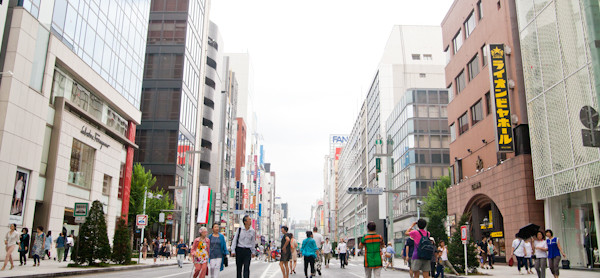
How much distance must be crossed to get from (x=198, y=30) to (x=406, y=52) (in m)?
38.4

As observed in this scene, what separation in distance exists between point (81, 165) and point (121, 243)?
1116 cm

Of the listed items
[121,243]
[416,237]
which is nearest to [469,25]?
[121,243]

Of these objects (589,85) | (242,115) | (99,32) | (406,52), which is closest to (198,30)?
(99,32)

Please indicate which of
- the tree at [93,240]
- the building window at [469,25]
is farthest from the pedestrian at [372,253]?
the building window at [469,25]

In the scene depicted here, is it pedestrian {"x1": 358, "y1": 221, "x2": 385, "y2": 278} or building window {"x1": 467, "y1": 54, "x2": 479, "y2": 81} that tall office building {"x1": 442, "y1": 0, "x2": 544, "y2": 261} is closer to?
building window {"x1": 467, "y1": 54, "x2": 479, "y2": 81}

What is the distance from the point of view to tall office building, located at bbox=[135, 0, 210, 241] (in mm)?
53344

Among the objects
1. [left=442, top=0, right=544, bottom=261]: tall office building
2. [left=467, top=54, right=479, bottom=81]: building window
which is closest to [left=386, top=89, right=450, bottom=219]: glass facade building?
[left=442, top=0, right=544, bottom=261]: tall office building

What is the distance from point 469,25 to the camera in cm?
3750

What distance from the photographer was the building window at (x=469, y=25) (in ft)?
120

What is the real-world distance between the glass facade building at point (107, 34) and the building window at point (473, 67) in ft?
88.4

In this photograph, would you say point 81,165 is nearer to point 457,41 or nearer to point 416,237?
point 416,237

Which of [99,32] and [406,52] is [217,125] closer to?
[406,52]

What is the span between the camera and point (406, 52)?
8394 cm

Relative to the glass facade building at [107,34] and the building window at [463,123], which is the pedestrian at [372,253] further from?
the building window at [463,123]
